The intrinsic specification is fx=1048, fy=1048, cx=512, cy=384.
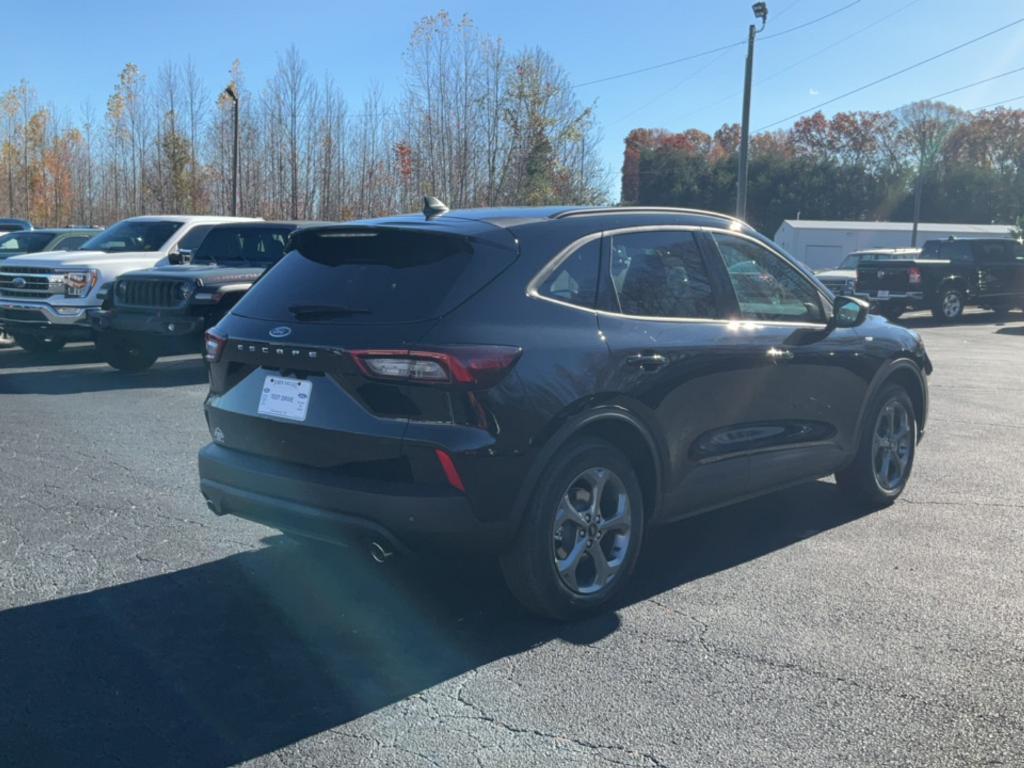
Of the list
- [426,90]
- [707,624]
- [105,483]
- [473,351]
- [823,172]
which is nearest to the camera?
[473,351]

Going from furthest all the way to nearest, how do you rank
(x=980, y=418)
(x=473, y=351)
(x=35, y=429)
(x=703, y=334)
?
(x=980, y=418), (x=35, y=429), (x=703, y=334), (x=473, y=351)

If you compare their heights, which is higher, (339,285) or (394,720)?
(339,285)

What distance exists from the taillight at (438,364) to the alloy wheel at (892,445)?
129 inches

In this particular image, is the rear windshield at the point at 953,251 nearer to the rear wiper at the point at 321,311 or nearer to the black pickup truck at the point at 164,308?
the black pickup truck at the point at 164,308

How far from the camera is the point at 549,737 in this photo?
3459 mm

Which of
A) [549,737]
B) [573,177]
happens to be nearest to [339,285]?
[549,737]

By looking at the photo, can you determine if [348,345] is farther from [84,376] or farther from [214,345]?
[84,376]

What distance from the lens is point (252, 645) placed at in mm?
4203

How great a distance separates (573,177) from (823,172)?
172 feet

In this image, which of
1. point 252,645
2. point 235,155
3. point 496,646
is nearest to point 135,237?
point 252,645

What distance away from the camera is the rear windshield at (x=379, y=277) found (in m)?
4.26

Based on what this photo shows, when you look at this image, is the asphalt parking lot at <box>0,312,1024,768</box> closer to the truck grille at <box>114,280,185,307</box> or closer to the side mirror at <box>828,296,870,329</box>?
the side mirror at <box>828,296,870,329</box>

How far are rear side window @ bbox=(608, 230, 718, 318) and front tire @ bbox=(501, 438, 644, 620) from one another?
2.50 ft

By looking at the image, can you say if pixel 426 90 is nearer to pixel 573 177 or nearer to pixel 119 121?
pixel 573 177
